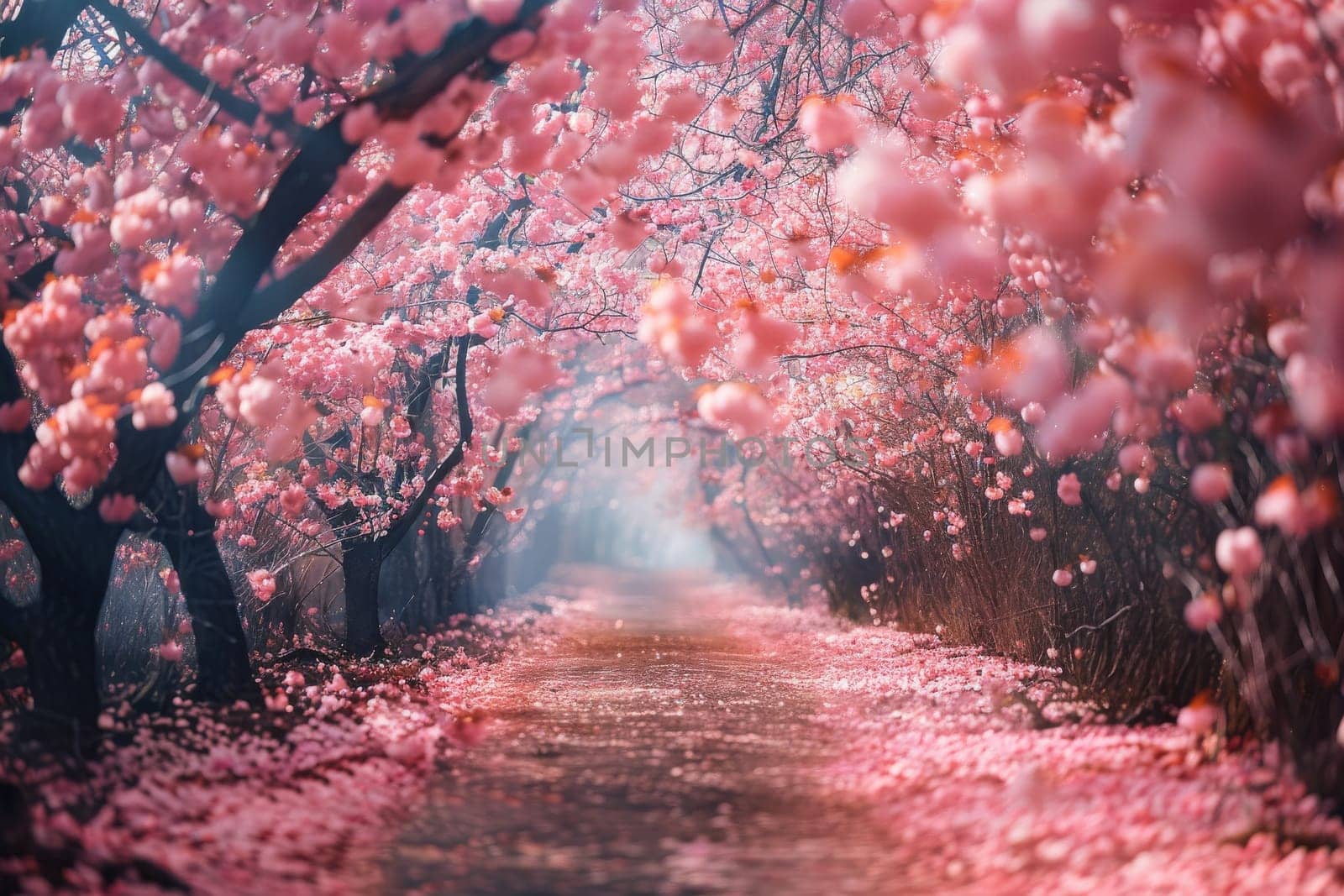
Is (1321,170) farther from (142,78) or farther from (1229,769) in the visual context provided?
(142,78)

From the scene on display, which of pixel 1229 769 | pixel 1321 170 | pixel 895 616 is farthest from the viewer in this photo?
pixel 895 616

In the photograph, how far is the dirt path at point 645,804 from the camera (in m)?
4.38

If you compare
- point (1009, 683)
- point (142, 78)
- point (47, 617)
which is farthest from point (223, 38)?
point (1009, 683)

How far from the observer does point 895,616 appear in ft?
53.6

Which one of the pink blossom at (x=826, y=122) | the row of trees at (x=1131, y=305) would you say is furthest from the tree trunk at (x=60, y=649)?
the pink blossom at (x=826, y=122)

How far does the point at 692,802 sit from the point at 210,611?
4.22 meters

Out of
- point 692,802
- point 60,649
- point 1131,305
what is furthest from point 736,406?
point 60,649

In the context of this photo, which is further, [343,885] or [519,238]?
[519,238]

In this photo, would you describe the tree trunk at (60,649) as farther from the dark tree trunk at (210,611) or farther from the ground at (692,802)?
the dark tree trunk at (210,611)

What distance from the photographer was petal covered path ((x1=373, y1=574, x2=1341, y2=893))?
170 inches

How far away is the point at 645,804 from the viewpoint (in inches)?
219

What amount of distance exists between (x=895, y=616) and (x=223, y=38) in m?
12.4

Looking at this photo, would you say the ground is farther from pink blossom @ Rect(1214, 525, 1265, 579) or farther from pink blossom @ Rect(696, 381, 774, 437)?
pink blossom @ Rect(696, 381, 774, 437)

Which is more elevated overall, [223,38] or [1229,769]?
[223,38]
